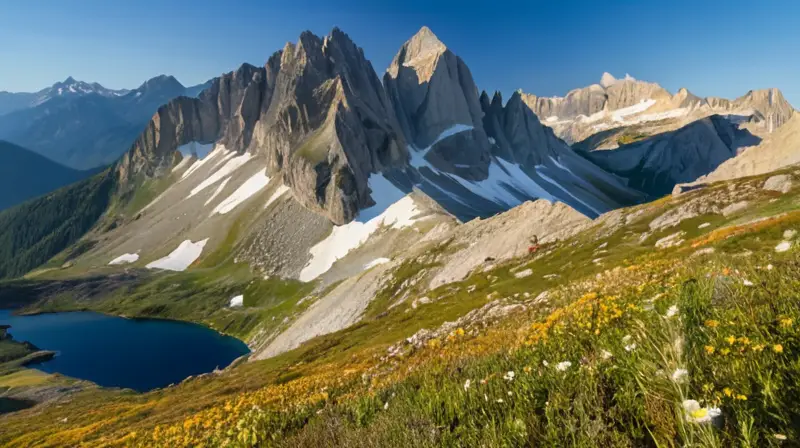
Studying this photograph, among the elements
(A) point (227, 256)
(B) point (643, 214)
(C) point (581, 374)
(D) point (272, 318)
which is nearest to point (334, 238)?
(D) point (272, 318)

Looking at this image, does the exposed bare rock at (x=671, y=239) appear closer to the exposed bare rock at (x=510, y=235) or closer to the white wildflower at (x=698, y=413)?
the exposed bare rock at (x=510, y=235)

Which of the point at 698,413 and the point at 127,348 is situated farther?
the point at 127,348

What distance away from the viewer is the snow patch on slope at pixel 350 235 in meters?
155

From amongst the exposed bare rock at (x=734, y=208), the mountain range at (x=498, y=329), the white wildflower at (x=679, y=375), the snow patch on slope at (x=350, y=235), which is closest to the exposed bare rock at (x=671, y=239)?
the mountain range at (x=498, y=329)

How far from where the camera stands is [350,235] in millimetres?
165750

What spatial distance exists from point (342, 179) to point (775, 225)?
6351 inches

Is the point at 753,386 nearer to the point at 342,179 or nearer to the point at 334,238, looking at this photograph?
the point at 334,238

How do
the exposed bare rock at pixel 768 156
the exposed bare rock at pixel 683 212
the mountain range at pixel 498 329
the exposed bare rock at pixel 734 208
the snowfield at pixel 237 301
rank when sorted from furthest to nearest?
the snowfield at pixel 237 301 → the exposed bare rock at pixel 768 156 → the exposed bare rock at pixel 683 212 → the exposed bare rock at pixel 734 208 → the mountain range at pixel 498 329

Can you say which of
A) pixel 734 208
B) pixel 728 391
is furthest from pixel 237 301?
pixel 728 391

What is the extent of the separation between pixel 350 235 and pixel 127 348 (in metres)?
86.1

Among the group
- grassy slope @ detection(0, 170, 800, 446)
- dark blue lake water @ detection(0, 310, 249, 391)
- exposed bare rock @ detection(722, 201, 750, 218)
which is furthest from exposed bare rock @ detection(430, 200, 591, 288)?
Result: dark blue lake water @ detection(0, 310, 249, 391)

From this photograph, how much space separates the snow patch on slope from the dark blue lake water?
38.8 meters

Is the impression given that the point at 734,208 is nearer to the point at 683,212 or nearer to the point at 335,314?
the point at 683,212

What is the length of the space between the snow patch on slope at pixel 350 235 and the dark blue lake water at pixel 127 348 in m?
38.8
